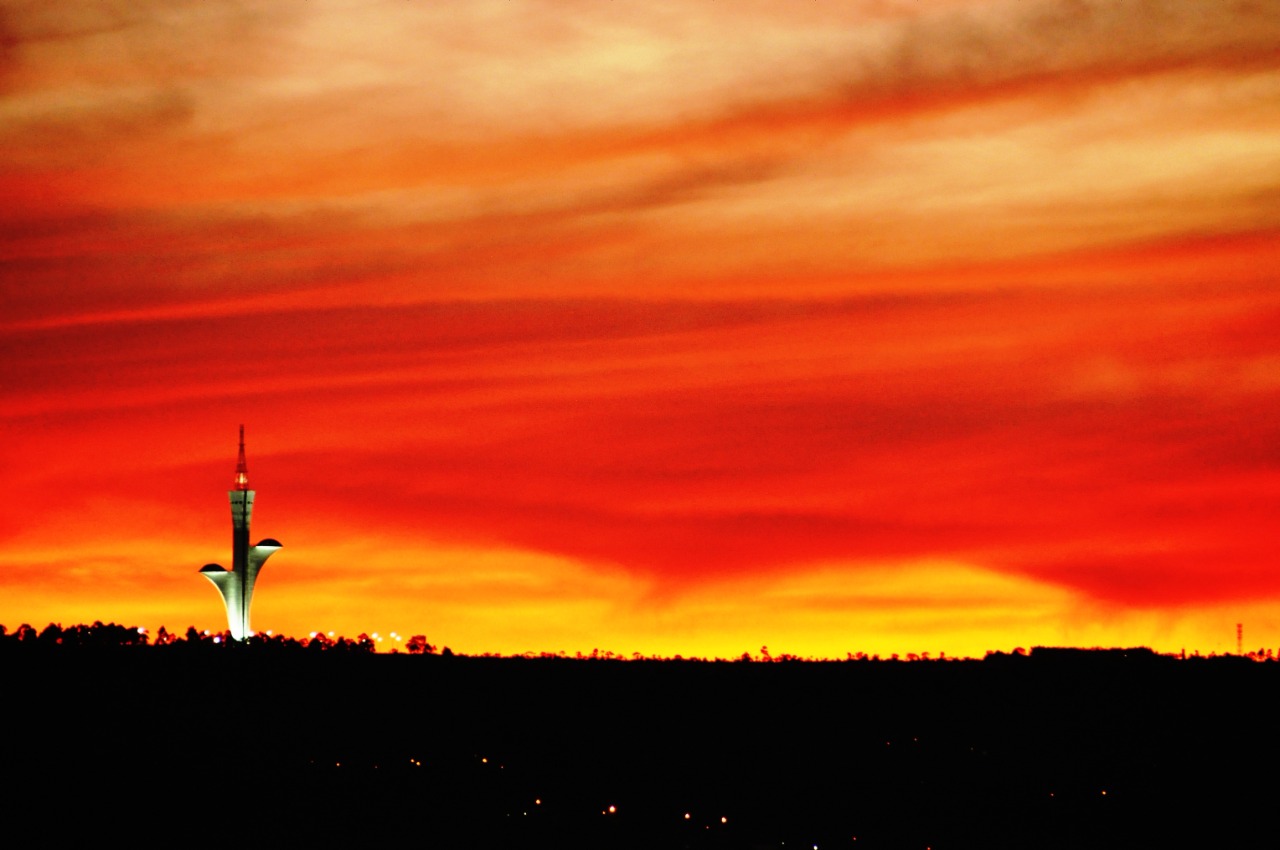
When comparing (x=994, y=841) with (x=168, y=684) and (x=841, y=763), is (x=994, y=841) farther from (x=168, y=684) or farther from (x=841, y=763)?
(x=168, y=684)

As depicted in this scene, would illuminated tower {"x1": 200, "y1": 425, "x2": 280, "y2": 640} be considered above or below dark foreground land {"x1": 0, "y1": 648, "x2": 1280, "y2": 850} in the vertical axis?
above

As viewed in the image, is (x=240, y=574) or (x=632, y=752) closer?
(x=632, y=752)

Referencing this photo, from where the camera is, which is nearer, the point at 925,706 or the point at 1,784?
the point at 1,784

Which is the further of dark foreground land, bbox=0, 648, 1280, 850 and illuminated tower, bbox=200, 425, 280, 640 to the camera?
illuminated tower, bbox=200, 425, 280, 640

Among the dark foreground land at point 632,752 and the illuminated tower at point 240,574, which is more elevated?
the illuminated tower at point 240,574

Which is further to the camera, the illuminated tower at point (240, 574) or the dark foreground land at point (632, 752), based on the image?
the illuminated tower at point (240, 574)

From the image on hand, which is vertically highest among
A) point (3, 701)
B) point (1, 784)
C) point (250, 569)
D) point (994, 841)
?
point (250, 569)

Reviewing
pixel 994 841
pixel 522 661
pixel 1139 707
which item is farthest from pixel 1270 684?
pixel 522 661

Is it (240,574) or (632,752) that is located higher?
(240,574)
